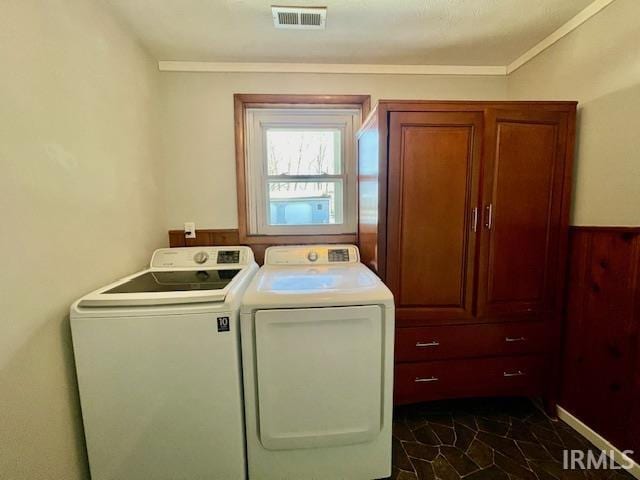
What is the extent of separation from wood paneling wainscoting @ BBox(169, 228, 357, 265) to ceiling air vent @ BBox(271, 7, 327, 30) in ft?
4.22

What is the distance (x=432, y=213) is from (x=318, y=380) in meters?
1.02

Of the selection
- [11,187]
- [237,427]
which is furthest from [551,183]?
[11,187]

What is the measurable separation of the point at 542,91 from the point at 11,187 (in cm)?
271

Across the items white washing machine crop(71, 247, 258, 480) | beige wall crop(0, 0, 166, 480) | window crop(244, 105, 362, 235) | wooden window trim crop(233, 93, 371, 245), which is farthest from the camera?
window crop(244, 105, 362, 235)

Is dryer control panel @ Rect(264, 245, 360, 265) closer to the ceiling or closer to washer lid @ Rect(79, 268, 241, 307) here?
washer lid @ Rect(79, 268, 241, 307)

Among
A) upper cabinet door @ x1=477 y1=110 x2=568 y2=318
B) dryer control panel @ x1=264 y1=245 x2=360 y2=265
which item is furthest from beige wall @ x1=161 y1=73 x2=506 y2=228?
upper cabinet door @ x1=477 y1=110 x2=568 y2=318

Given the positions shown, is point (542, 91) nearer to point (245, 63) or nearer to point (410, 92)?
point (410, 92)

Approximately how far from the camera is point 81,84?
3.96 ft

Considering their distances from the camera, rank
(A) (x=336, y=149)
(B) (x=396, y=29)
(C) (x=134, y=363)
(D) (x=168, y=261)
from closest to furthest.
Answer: (C) (x=134, y=363)
(B) (x=396, y=29)
(D) (x=168, y=261)
(A) (x=336, y=149)

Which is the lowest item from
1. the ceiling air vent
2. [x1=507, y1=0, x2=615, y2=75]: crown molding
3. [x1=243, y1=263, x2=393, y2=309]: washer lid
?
[x1=243, y1=263, x2=393, y2=309]: washer lid

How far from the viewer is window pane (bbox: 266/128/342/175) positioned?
210 centimetres

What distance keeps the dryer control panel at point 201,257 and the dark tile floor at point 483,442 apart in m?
1.40

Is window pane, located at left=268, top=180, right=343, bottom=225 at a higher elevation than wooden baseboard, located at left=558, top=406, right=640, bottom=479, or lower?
higher

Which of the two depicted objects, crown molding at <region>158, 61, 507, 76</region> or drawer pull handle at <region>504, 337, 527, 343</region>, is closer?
drawer pull handle at <region>504, 337, 527, 343</region>
